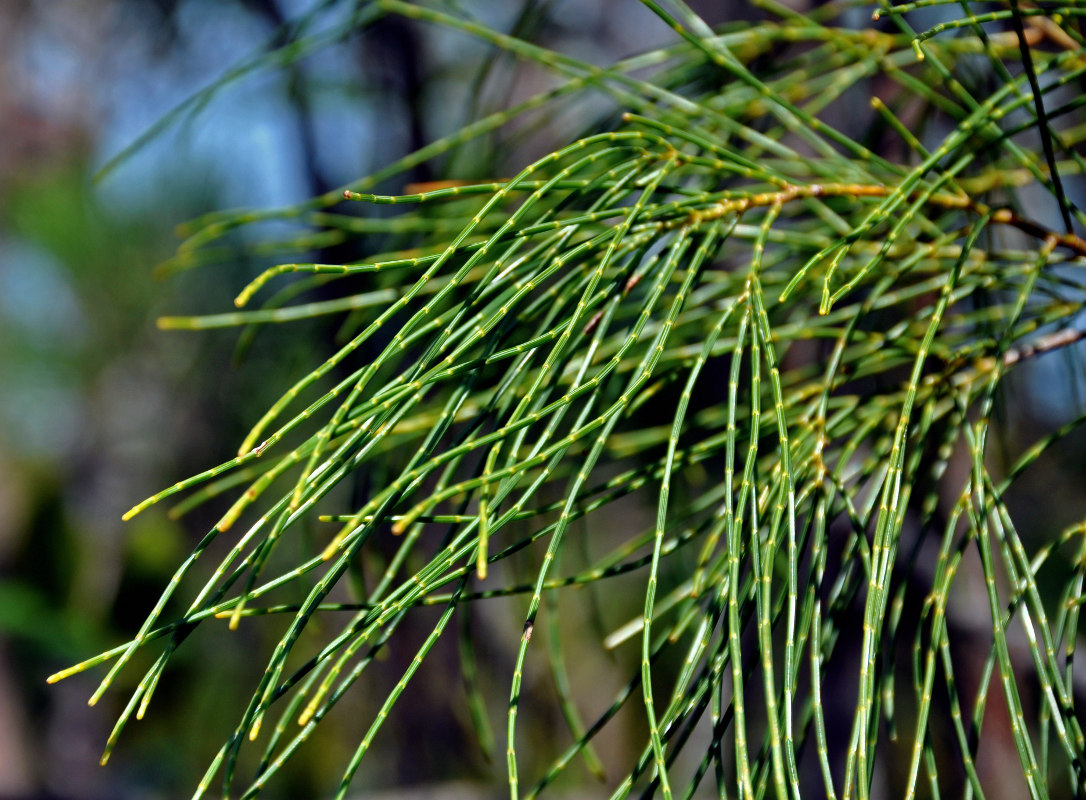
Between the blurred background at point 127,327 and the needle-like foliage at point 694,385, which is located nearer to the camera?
the needle-like foliage at point 694,385

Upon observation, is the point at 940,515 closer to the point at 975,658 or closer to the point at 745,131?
the point at 975,658

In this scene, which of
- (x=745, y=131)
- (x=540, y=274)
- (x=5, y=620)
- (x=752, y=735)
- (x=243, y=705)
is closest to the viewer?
(x=540, y=274)

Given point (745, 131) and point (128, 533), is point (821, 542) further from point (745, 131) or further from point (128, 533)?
point (128, 533)

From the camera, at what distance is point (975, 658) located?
2.63 feet

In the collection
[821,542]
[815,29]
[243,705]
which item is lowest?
[243,705]

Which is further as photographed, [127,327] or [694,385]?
[127,327]

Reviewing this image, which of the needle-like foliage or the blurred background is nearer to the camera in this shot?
the needle-like foliage

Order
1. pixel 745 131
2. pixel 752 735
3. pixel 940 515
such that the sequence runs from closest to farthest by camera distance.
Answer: pixel 745 131
pixel 940 515
pixel 752 735

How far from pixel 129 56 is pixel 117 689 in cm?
144

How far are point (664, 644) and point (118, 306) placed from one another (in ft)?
7.43

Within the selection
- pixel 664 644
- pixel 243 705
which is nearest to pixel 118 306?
pixel 243 705

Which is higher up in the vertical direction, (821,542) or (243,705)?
(821,542)

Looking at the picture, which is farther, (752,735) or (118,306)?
(118,306)

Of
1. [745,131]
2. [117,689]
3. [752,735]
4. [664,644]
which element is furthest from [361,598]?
[117,689]
